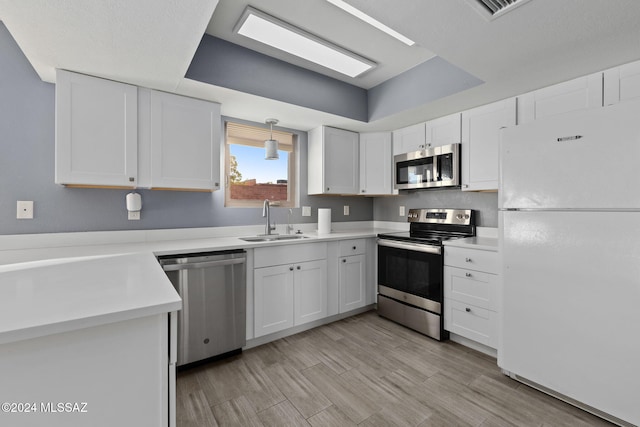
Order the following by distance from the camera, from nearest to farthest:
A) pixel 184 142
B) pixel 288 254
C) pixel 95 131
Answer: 1. pixel 95 131
2. pixel 184 142
3. pixel 288 254

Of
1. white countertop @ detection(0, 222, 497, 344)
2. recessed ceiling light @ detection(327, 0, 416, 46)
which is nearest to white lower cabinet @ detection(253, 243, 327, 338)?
white countertop @ detection(0, 222, 497, 344)

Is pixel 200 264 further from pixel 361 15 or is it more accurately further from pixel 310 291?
pixel 361 15

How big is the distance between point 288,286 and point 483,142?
7.00 feet

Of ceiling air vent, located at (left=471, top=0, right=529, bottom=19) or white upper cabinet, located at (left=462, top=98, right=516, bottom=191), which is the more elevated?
ceiling air vent, located at (left=471, top=0, right=529, bottom=19)

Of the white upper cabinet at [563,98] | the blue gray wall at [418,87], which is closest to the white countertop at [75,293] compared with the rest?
the blue gray wall at [418,87]

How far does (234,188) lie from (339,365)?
190 centimetres

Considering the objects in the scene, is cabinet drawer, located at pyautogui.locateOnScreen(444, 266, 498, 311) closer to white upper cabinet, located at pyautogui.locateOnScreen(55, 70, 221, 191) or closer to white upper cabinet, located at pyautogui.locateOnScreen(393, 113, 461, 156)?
white upper cabinet, located at pyautogui.locateOnScreen(393, 113, 461, 156)

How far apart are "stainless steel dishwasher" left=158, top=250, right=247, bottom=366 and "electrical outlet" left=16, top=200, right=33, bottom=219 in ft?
3.21

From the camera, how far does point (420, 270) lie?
261 centimetres

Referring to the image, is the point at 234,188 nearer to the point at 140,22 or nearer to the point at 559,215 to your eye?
the point at 140,22

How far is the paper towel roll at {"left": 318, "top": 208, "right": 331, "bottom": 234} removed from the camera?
3178 millimetres

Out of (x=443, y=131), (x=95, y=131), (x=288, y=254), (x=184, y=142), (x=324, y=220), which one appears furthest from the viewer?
(x=324, y=220)

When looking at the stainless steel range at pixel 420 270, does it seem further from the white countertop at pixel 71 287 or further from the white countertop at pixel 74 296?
the white countertop at pixel 74 296

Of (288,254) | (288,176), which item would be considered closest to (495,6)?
(288,254)
